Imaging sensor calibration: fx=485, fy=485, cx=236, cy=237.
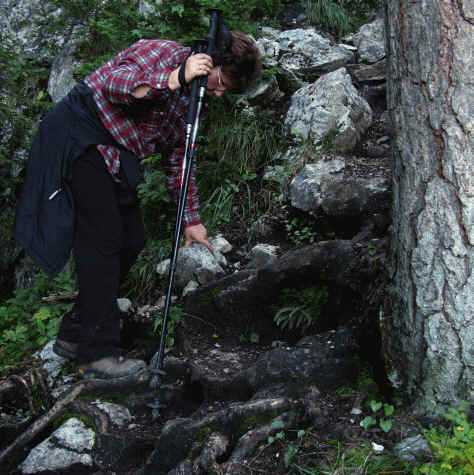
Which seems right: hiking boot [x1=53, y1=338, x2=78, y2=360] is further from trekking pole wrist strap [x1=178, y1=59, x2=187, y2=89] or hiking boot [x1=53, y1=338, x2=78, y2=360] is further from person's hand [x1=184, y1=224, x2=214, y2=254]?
trekking pole wrist strap [x1=178, y1=59, x2=187, y2=89]

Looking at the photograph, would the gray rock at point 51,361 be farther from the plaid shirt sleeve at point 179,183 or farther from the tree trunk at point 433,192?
the tree trunk at point 433,192

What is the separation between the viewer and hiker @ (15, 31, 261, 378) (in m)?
3.16

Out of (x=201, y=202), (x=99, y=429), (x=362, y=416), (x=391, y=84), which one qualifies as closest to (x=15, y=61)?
(x=201, y=202)

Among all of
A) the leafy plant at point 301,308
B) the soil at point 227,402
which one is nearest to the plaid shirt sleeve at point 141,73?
the leafy plant at point 301,308

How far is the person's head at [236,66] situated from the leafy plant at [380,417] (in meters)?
2.24

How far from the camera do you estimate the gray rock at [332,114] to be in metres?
5.19

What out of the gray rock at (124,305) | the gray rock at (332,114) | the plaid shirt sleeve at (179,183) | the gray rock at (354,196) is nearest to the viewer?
the plaid shirt sleeve at (179,183)

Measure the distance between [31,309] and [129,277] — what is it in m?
1.16

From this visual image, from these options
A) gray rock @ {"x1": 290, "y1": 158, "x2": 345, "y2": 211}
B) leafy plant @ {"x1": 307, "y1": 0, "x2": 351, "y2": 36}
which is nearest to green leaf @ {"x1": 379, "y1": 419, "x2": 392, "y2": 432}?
gray rock @ {"x1": 290, "y1": 158, "x2": 345, "y2": 211}

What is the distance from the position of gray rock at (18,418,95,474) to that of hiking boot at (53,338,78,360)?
954 mm

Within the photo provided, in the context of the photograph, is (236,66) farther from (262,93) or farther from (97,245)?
(262,93)

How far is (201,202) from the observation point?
5.56 metres

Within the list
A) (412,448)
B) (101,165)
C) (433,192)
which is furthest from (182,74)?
(412,448)

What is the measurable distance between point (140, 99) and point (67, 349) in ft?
7.04
